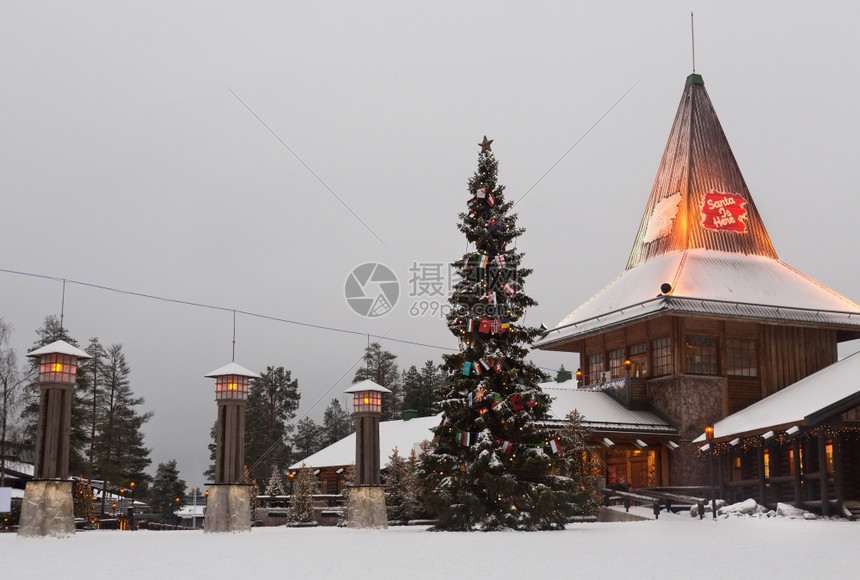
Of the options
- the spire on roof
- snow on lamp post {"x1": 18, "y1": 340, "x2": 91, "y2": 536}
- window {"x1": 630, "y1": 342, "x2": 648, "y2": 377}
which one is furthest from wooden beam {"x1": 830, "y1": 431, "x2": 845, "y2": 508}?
snow on lamp post {"x1": 18, "y1": 340, "x2": 91, "y2": 536}

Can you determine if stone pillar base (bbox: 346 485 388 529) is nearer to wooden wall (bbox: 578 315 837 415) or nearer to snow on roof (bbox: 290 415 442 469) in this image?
snow on roof (bbox: 290 415 442 469)

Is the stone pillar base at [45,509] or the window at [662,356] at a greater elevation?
the window at [662,356]

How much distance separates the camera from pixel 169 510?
293ft

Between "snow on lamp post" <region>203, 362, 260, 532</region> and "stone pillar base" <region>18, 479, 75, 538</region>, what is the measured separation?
391 cm

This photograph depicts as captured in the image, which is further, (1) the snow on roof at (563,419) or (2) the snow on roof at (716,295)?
(2) the snow on roof at (716,295)

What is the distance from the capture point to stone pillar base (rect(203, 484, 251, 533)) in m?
25.4

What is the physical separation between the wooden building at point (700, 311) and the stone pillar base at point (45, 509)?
23.3 meters

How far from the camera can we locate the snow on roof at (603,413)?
37094 mm

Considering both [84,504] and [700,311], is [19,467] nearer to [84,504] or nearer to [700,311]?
[84,504]

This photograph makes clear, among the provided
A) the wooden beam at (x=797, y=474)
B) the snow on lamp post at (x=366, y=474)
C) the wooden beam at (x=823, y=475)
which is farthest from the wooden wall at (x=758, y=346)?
the snow on lamp post at (x=366, y=474)

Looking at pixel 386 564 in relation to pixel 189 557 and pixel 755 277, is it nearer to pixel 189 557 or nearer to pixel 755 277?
pixel 189 557

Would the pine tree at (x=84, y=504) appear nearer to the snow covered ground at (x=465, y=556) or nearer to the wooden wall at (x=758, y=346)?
the snow covered ground at (x=465, y=556)

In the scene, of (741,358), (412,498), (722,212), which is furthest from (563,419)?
(722,212)

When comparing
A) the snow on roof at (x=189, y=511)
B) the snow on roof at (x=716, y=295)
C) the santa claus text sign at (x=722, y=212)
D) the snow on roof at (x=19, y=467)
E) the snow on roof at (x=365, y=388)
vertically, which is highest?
the santa claus text sign at (x=722, y=212)
